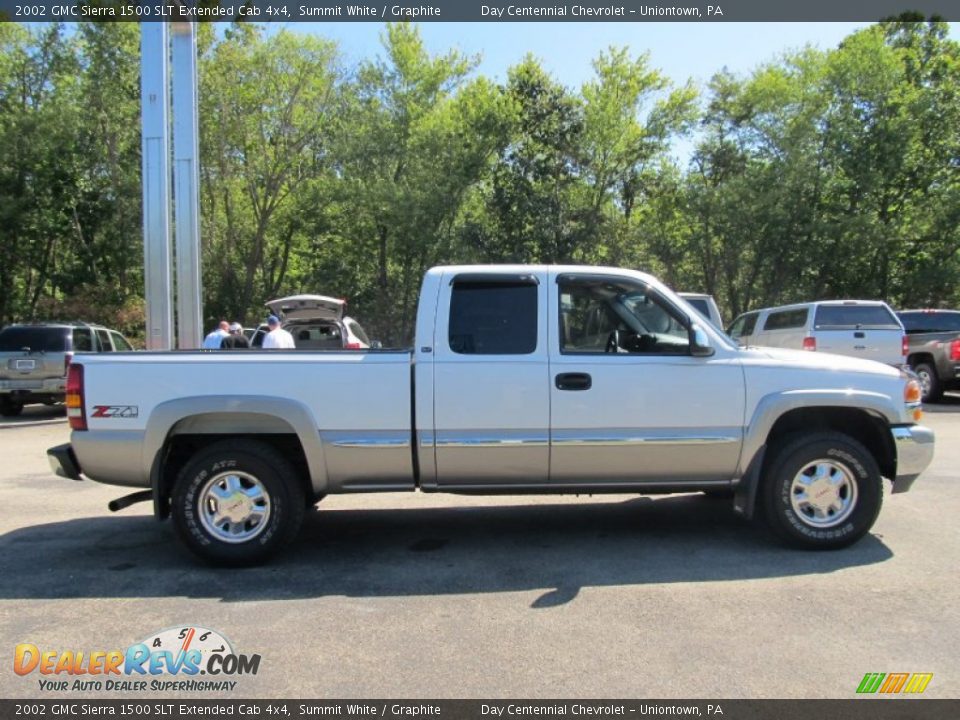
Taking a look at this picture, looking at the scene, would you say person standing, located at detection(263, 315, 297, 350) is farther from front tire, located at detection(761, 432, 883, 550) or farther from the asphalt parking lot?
front tire, located at detection(761, 432, 883, 550)

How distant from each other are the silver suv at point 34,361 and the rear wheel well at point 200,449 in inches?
416

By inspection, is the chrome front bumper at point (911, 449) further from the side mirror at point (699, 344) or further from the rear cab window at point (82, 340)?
the rear cab window at point (82, 340)

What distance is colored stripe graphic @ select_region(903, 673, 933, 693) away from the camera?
3.42 metres

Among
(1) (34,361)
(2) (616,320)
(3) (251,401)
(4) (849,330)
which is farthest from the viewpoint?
(1) (34,361)

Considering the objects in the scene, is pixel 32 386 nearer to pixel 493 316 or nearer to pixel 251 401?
pixel 251 401

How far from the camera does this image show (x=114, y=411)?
504 cm

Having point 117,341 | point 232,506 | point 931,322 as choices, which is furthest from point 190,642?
point 931,322

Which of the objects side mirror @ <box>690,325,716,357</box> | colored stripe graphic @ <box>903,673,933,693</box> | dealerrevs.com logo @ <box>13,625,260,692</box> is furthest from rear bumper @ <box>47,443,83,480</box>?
colored stripe graphic @ <box>903,673,933,693</box>

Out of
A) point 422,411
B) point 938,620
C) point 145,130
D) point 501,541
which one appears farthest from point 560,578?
point 145,130

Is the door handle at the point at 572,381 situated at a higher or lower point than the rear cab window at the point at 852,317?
lower

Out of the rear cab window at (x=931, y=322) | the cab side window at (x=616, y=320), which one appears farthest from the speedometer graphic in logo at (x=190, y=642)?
the rear cab window at (x=931, y=322)

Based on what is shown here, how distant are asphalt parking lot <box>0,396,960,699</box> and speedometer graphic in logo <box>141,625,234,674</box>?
0.09 m

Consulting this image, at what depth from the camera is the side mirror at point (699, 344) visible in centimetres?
518
